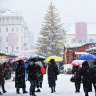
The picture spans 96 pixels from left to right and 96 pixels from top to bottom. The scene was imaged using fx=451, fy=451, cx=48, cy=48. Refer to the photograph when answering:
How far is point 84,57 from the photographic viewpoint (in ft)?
72.3

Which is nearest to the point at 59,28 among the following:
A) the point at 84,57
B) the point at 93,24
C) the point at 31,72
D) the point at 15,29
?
the point at 84,57

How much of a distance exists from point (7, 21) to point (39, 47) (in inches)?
3570

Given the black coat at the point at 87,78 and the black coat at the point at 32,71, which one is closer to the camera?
the black coat at the point at 87,78

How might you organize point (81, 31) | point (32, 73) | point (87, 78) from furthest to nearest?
point (81, 31)
point (32, 73)
point (87, 78)

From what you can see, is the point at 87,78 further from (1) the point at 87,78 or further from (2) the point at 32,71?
(2) the point at 32,71

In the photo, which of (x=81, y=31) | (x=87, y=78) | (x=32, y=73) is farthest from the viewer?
(x=81, y=31)

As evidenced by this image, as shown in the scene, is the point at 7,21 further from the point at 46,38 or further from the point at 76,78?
the point at 76,78

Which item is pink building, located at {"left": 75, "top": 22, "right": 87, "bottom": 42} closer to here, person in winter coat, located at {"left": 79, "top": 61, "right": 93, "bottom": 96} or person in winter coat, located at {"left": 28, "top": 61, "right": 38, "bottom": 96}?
person in winter coat, located at {"left": 28, "top": 61, "right": 38, "bottom": 96}

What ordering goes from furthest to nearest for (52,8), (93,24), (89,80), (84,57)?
(93,24) → (52,8) → (84,57) → (89,80)

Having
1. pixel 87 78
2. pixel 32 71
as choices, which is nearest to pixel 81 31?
pixel 32 71

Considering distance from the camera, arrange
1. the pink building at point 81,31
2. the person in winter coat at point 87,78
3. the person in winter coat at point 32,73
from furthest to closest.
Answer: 1. the pink building at point 81,31
2. the person in winter coat at point 32,73
3. the person in winter coat at point 87,78

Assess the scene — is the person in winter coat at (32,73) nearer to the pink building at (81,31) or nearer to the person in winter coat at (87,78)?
the person in winter coat at (87,78)

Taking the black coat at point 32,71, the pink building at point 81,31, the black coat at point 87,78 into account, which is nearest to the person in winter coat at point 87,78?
the black coat at point 87,78

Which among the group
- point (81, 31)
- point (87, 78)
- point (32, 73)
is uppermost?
point (81, 31)
